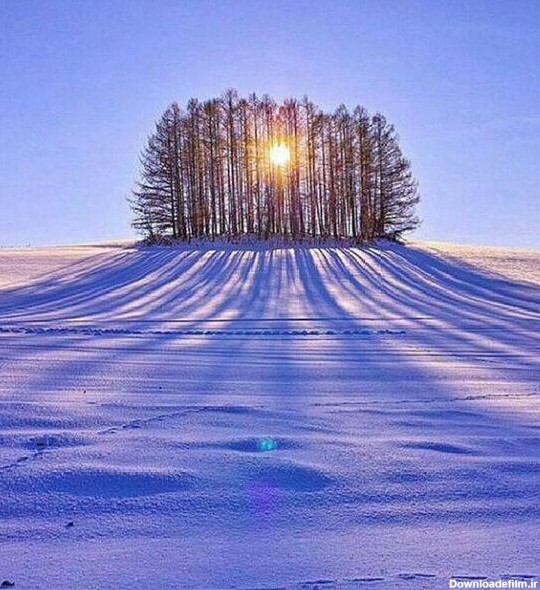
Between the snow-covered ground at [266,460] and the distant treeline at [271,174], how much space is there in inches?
1017

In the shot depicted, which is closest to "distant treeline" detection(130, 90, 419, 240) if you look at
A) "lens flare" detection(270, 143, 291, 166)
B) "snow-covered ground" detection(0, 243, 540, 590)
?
"lens flare" detection(270, 143, 291, 166)

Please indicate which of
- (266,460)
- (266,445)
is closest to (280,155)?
(266,445)

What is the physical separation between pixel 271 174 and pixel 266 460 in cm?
3340

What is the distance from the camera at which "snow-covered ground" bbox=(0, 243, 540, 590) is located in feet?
7.38

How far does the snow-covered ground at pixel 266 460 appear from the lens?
2250 mm

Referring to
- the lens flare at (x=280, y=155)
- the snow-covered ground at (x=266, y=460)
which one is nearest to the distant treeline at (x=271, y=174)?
the lens flare at (x=280, y=155)

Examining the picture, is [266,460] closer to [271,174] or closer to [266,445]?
[266,445]

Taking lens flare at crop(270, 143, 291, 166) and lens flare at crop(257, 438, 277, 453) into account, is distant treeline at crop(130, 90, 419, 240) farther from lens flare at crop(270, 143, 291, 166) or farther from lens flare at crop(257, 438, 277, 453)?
lens flare at crop(257, 438, 277, 453)

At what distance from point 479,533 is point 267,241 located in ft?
97.7

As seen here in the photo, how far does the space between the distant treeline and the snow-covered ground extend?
2584 cm

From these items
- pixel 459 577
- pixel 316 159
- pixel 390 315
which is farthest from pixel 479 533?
pixel 316 159

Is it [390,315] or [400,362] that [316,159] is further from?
[400,362]

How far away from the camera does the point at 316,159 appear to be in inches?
1410

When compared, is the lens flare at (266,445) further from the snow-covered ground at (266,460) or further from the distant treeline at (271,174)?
the distant treeline at (271,174)
